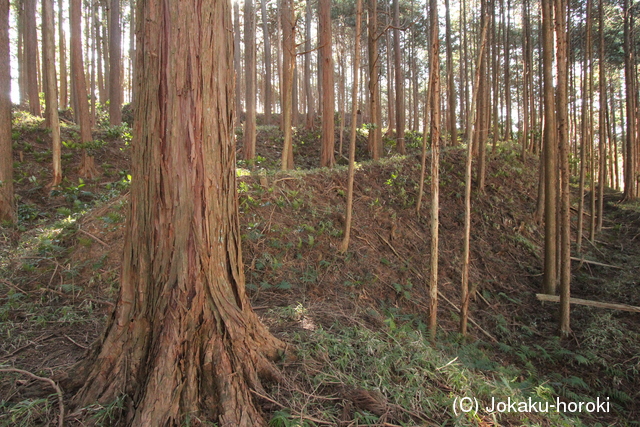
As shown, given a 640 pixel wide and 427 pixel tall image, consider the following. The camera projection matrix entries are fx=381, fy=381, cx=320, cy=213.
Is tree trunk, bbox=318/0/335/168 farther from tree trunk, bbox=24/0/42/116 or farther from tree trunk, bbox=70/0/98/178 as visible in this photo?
tree trunk, bbox=24/0/42/116

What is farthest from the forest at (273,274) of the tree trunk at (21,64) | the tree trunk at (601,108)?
the tree trunk at (21,64)

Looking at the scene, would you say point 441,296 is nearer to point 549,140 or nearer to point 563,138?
point 563,138

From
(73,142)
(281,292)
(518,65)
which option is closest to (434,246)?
(281,292)

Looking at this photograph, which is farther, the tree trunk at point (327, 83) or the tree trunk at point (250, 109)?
the tree trunk at point (250, 109)

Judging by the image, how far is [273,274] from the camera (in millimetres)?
5859

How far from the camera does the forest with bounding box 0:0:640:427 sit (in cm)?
261

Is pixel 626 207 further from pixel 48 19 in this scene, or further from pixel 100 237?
pixel 48 19

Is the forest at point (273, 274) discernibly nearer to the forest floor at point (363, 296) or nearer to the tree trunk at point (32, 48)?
the forest floor at point (363, 296)

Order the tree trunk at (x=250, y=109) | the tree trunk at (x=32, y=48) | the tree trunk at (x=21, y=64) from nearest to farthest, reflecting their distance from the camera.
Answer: the tree trunk at (x=250, y=109), the tree trunk at (x=32, y=48), the tree trunk at (x=21, y=64)

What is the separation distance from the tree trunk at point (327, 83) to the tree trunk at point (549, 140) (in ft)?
16.0

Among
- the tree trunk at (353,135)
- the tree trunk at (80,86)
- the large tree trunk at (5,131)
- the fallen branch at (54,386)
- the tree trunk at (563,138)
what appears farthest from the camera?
the tree trunk at (80,86)

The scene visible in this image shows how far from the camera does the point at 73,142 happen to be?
35.7 feet

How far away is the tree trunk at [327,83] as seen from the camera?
9898mm

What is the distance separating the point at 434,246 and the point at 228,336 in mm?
3293
